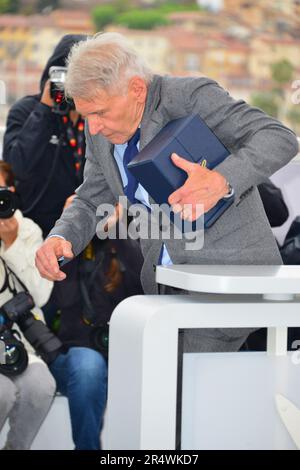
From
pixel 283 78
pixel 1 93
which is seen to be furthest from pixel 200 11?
pixel 1 93

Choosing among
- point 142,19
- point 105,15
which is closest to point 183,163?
point 105,15

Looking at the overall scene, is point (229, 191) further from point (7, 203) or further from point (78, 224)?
point (7, 203)

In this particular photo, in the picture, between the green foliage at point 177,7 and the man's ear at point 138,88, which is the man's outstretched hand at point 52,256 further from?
the green foliage at point 177,7

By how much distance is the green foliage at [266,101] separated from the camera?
38.0m

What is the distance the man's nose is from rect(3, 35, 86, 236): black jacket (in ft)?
3.62

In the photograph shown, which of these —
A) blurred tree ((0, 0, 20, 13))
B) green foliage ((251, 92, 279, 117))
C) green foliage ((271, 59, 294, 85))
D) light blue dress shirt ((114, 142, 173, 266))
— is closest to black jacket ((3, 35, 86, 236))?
light blue dress shirt ((114, 142, 173, 266))

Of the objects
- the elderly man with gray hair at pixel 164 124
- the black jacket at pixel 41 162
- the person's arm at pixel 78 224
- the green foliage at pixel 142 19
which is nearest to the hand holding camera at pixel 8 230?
the black jacket at pixel 41 162

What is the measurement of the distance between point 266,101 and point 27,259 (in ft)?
125

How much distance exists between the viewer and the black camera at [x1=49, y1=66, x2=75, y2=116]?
2738mm

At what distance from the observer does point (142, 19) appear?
1722 inches

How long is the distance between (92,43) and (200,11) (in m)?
44.2

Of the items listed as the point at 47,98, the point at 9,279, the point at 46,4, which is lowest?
the point at 46,4

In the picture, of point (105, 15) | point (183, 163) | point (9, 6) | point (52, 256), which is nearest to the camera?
point (183, 163)
